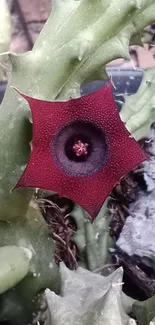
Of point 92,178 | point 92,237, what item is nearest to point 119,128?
point 92,178

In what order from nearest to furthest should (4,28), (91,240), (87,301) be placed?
(87,301)
(91,240)
(4,28)

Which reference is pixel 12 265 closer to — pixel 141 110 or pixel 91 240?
pixel 91 240

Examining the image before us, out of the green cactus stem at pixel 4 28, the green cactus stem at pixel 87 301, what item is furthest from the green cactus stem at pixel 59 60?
the green cactus stem at pixel 4 28

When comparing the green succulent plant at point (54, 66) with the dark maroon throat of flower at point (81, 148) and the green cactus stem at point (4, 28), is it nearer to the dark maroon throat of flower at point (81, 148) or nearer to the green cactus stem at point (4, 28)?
the dark maroon throat of flower at point (81, 148)

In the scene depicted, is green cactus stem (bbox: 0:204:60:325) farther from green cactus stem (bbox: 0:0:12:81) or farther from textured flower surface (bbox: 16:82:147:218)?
green cactus stem (bbox: 0:0:12:81)

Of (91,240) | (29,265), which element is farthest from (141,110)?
(29,265)

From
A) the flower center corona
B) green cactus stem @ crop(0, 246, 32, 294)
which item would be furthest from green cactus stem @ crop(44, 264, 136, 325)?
the flower center corona

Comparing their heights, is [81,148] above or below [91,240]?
above

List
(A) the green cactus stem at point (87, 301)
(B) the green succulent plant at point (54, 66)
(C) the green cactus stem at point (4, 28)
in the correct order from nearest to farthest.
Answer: (A) the green cactus stem at point (87, 301) < (B) the green succulent plant at point (54, 66) < (C) the green cactus stem at point (4, 28)
